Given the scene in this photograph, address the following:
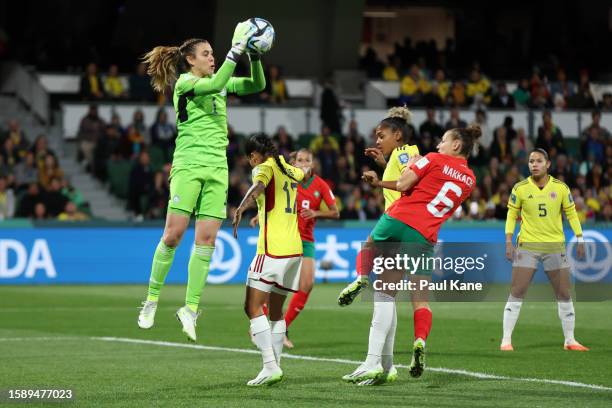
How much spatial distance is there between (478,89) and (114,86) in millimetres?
9870

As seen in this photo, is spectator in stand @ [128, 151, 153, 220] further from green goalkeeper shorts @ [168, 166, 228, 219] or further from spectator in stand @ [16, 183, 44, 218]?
green goalkeeper shorts @ [168, 166, 228, 219]

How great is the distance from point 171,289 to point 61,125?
7796 millimetres

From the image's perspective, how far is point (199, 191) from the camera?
10.6 m

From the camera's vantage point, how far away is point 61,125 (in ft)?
98.3

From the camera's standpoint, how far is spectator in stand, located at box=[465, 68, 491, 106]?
33.3 metres

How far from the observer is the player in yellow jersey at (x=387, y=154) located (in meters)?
10.4

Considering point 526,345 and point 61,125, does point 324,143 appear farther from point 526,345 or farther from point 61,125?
point 526,345

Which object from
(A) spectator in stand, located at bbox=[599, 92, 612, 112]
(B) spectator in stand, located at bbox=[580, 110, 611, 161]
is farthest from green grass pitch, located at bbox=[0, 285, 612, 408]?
(A) spectator in stand, located at bbox=[599, 92, 612, 112]

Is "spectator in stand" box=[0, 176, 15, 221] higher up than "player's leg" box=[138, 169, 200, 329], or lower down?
lower down

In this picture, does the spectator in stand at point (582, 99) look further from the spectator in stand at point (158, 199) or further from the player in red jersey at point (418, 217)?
the player in red jersey at point (418, 217)

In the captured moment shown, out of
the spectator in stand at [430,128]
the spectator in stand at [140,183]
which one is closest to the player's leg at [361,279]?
the spectator in stand at [140,183]

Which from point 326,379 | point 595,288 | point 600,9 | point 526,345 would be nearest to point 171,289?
point 595,288

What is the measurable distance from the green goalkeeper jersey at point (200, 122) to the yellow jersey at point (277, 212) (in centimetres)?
47

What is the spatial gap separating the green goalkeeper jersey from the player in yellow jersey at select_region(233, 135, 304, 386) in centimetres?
47
